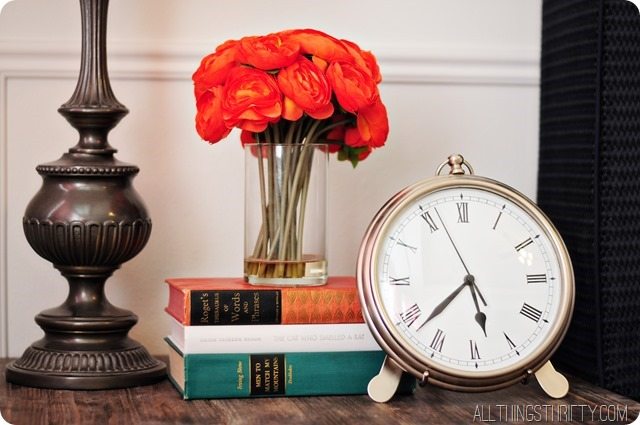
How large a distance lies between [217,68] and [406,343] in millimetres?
394

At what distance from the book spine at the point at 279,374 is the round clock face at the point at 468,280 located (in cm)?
9

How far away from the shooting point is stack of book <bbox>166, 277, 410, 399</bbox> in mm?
1071

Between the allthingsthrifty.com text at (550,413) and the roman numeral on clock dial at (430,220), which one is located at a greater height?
the roman numeral on clock dial at (430,220)

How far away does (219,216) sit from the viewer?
1.43 metres

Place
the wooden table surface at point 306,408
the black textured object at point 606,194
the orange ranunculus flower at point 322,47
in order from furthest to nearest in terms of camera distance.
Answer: the black textured object at point 606,194 < the orange ranunculus flower at point 322,47 < the wooden table surface at point 306,408

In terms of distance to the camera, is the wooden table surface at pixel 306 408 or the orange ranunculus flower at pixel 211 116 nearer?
the wooden table surface at pixel 306 408

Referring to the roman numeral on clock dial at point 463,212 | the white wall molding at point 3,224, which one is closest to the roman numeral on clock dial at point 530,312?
the roman numeral on clock dial at point 463,212

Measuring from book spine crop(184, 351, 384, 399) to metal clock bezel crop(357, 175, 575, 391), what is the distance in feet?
0.23

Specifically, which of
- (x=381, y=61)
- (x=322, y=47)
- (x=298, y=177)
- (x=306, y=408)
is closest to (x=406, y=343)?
(x=306, y=408)

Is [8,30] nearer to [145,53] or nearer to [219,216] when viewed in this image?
[145,53]

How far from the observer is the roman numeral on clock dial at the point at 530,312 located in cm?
108

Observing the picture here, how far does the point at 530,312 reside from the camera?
108 centimetres

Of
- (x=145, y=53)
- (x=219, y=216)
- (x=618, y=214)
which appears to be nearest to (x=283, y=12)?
(x=145, y=53)

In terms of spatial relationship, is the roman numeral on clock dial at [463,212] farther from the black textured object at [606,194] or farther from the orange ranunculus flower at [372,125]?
the black textured object at [606,194]
